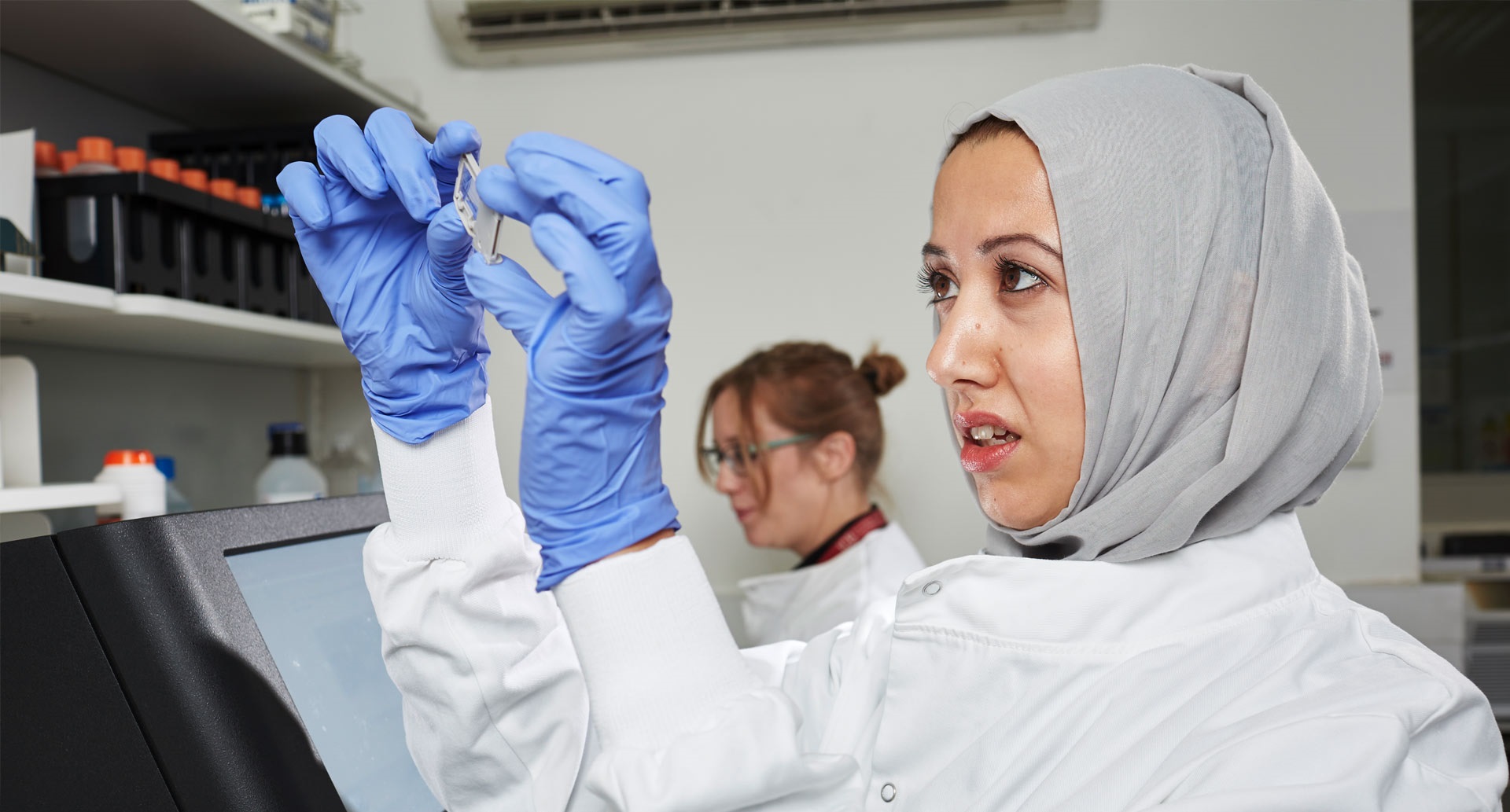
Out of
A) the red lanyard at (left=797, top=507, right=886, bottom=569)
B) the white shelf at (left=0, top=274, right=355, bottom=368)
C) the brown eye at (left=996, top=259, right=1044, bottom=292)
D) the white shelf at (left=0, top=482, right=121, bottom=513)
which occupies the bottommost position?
the red lanyard at (left=797, top=507, right=886, bottom=569)

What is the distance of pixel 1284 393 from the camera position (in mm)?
707

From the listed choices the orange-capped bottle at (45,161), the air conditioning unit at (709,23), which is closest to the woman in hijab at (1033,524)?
the orange-capped bottle at (45,161)

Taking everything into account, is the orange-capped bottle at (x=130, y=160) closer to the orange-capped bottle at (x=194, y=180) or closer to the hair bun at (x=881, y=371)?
the orange-capped bottle at (x=194, y=180)

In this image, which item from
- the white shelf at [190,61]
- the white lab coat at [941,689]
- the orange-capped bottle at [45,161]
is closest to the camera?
the white lab coat at [941,689]

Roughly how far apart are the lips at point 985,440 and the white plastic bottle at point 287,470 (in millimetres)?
1191

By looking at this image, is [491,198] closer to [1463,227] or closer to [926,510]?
[926,510]

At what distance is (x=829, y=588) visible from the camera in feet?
6.18

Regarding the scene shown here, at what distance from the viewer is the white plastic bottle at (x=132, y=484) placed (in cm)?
115

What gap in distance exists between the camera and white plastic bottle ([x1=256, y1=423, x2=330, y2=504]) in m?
1.56

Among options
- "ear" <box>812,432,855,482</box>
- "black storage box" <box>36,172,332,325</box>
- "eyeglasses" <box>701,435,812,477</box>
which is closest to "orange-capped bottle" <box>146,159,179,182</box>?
"black storage box" <box>36,172,332,325</box>

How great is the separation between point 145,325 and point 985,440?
3.63ft

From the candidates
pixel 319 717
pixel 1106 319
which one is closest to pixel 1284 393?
pixel 1106 319

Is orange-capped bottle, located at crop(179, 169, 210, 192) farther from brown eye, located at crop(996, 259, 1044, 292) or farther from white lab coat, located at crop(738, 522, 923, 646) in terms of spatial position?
white lab coat, located at crop(738, 522, 923, 646)

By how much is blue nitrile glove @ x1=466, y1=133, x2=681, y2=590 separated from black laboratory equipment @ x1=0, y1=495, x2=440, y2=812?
0.24 m
